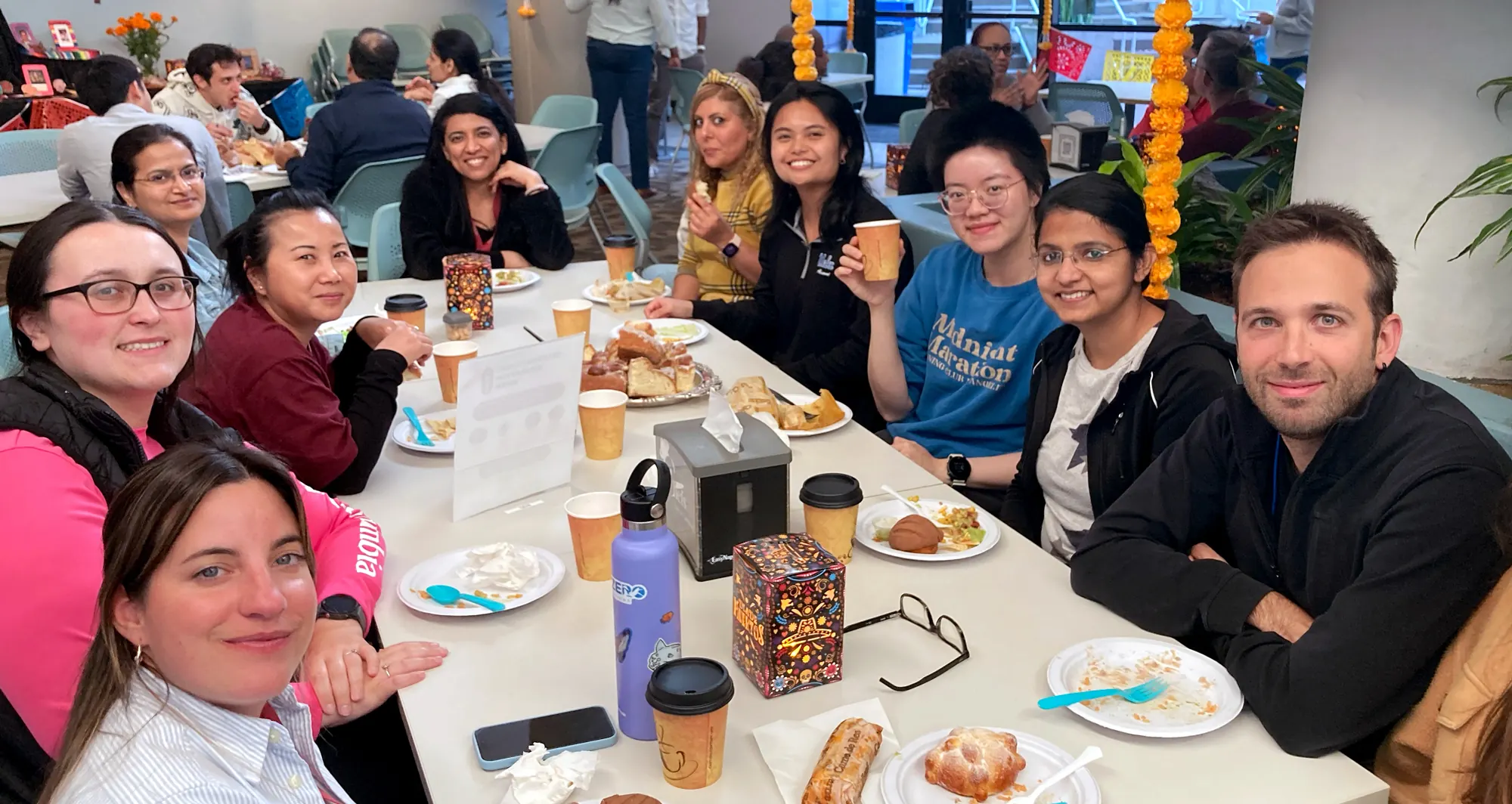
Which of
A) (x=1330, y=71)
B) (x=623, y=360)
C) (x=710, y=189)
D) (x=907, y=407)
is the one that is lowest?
(x=907, y=407)

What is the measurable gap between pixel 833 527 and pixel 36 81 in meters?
7.69

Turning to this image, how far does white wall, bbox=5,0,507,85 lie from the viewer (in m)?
9.34

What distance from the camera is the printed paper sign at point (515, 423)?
1.96 metres

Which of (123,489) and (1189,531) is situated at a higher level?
(123,489)

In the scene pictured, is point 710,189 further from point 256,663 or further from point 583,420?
point 256,663

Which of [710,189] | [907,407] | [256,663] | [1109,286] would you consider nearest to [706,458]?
[256,663]

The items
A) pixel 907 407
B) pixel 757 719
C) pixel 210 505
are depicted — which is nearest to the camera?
pixel 210 505

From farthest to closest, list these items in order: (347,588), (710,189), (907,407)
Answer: (710,189) < (907,407) < (347,588)

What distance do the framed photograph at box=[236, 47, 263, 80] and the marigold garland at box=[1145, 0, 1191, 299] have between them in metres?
8.54

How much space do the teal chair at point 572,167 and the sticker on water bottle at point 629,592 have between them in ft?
14.2

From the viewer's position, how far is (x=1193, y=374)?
82.4 inches

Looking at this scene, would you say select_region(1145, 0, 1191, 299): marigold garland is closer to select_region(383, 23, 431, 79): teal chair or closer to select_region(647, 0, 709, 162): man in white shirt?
select_region(647, 0, 709, 162): man in white shirt

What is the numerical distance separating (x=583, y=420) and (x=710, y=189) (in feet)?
5.85

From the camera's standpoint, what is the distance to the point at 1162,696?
1.48 metres
